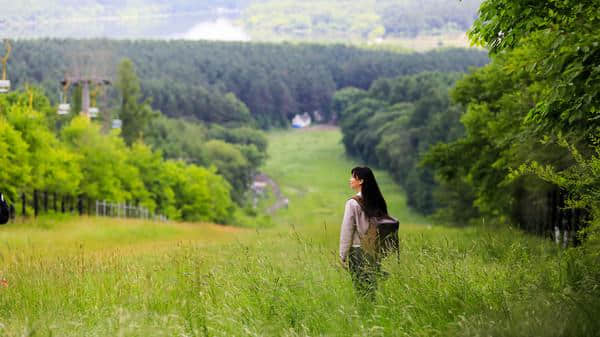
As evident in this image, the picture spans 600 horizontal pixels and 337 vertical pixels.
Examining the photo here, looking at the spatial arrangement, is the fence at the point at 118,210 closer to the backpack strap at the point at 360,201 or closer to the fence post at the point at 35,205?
the fence post at the point at 35,205

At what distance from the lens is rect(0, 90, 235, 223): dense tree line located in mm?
37000

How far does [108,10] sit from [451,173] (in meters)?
148

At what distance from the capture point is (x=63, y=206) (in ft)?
157

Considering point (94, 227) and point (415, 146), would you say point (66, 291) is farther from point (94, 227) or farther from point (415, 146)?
point (415, 146)

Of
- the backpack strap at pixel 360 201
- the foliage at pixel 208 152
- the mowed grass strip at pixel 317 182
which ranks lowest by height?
the mowed grass strip at pixel 317 182

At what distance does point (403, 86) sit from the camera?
167250mm

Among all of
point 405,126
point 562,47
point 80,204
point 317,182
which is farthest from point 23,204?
point 317,182

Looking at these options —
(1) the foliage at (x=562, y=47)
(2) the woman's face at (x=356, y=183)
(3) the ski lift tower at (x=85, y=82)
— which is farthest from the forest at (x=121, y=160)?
(2) the woman's face at (x=356, y=183)

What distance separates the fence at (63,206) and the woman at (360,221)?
2710 cm

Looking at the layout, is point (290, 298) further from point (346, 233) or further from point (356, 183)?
point (356, 183)

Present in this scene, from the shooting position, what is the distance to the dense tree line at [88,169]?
121 ft

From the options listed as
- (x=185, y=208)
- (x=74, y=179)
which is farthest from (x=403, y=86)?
(x=74, y=179)

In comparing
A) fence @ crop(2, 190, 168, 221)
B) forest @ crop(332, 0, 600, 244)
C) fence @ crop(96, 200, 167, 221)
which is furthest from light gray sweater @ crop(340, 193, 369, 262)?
fence @ crop(96, 200, 167, 221)

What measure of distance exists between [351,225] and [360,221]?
0.39 feet
